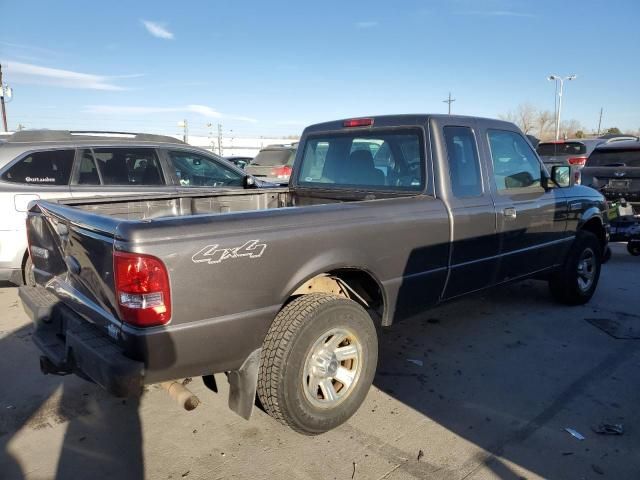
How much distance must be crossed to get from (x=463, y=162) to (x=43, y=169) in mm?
4294

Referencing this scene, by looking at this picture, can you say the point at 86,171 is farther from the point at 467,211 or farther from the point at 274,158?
the point at 274,158

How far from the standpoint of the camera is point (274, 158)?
46.3 ft

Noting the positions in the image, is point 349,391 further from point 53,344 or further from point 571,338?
point 571,338

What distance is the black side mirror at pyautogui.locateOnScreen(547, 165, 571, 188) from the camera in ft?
15.4

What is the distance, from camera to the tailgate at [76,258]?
2379mm

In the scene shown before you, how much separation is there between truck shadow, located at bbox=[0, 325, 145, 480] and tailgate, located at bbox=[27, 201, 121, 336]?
0.79m

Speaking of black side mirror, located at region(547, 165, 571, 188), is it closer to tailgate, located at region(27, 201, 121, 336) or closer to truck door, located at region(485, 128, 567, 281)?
truck door, located at region(485, 128, 567, 281)

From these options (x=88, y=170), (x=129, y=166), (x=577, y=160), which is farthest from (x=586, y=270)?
(x=577, y=160)

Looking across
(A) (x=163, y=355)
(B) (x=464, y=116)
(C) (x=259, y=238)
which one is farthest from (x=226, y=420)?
(B) (x=464, y=116)

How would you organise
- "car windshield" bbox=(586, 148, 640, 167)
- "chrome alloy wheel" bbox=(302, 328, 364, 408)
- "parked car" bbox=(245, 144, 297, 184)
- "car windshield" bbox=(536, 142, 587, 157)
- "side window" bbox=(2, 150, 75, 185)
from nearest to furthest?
"chrome alloy wheel" bbox=(302, 328, 364, 408), "side window" bbox=(2, 150, 75, 185), "car windshield" bbox=(586, 148, 640, 167), "car windshield" bbox=(536, 142, 587, 157), "parked car" bbox=(245, 144, 297, 184)

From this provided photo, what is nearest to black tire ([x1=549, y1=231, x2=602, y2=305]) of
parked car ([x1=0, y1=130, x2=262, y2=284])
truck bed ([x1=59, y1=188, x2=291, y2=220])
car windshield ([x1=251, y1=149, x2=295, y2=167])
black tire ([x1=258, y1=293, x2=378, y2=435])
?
truck bed ([x1=59, y1=188, x2=291, y2=220])

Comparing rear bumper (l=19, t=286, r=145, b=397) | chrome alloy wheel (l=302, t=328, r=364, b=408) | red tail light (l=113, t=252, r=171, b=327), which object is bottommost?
chrome alloy wheel (l=302, t=328, r=364, b=408)

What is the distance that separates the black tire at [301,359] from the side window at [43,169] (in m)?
3.74

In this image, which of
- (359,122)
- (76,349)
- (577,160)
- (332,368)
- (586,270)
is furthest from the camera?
(577,160)
